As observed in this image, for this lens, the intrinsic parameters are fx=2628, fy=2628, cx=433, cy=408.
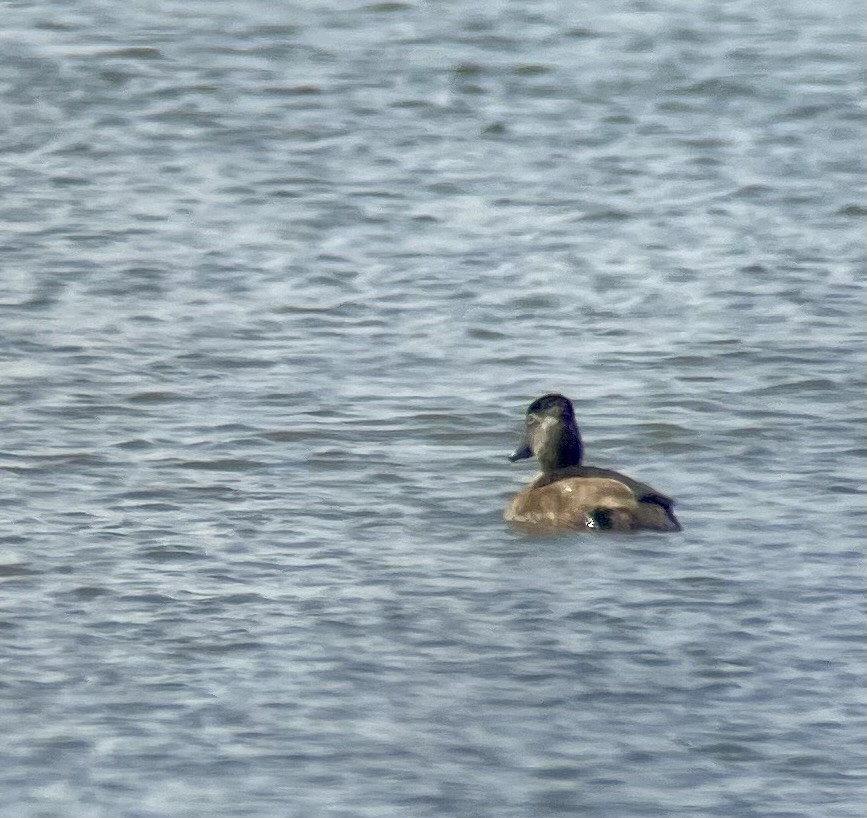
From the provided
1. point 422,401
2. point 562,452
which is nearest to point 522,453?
point 562,452

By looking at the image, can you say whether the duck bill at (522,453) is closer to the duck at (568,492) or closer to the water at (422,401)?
the duck at (568,492)

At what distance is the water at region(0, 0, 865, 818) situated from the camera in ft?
24.2

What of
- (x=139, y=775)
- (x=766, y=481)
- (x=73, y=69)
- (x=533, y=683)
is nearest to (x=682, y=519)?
(x=766, y=481)

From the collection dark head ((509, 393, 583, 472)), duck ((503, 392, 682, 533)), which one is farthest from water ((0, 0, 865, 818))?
dark head ((509, 393, 583, 472))

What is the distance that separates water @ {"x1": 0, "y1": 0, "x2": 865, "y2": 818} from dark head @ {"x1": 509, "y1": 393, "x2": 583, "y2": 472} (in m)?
0.28

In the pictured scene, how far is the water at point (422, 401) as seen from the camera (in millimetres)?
7363

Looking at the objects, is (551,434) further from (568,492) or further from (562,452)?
(568,492)

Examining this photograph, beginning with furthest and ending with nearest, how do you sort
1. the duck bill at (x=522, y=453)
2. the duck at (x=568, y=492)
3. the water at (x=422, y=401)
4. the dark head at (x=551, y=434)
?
the duck bill at (x=522, y=453), the dark head at (x=551, y=434), the duck at (x=568, y=492), the water at (x=422, y=401)

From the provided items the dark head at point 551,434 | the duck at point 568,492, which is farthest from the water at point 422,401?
the dark head at point 551,434

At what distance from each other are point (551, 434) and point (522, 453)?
231 millimetres

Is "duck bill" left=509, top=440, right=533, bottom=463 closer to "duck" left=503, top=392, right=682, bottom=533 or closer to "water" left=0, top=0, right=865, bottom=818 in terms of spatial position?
"duck" left=503, top=392, right=682, bottom=533

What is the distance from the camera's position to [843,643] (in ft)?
26.8

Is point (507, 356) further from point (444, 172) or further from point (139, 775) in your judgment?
point (139, 775)

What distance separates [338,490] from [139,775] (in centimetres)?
329
